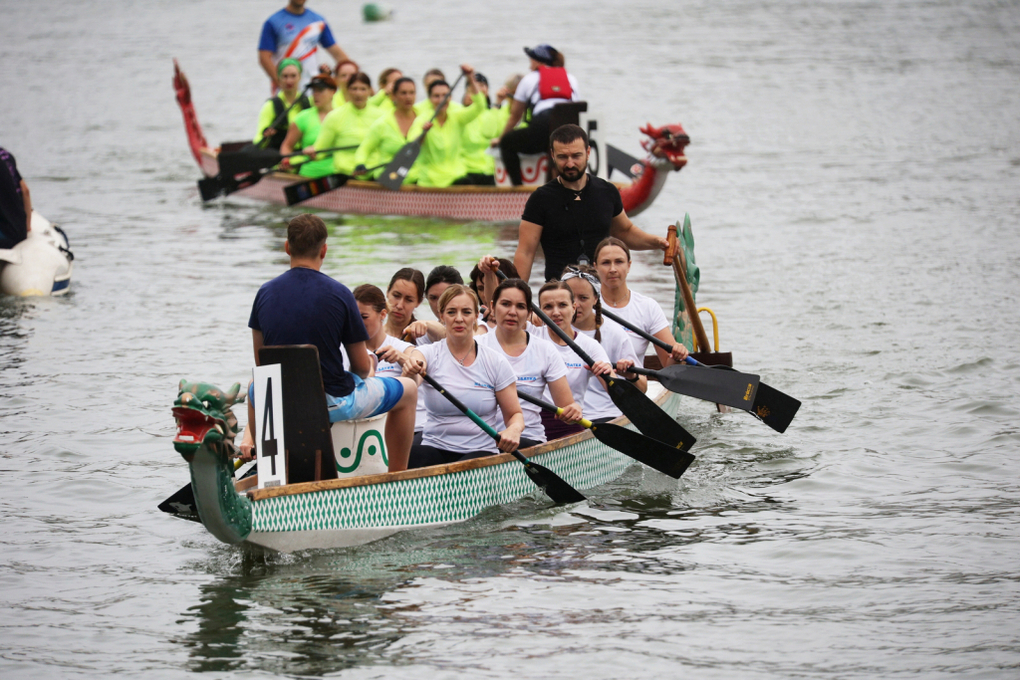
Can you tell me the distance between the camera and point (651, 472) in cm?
775

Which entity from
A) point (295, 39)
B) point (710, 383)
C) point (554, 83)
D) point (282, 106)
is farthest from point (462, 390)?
point (295, 39)

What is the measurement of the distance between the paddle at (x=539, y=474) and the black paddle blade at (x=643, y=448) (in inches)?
13.1

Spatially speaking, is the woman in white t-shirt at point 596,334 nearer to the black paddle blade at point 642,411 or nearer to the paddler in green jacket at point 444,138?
the black paddle blade at point 642,411

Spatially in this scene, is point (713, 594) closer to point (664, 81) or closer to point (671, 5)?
point (664, 81)

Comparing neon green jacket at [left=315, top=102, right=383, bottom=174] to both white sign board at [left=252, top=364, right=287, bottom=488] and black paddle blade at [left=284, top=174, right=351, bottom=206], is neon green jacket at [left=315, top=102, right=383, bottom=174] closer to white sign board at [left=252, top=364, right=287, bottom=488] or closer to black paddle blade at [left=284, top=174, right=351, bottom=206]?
black paddle blade at [left=284, top=174, right=351, bottom=206]

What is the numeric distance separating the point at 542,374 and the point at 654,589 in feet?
4.74

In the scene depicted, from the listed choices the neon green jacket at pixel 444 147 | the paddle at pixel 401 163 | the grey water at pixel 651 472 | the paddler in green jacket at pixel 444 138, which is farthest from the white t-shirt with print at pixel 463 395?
the neon green jacket at pixel 444 147

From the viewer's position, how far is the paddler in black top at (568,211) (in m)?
7.64

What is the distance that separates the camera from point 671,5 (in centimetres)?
5200

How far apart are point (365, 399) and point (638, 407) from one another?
185 cm

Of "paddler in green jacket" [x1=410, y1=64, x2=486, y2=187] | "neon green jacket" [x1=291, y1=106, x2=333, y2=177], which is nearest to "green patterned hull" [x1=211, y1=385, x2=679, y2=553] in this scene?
"paddler in green jacket" [x1=410, y1=64, x2=486, y2=187]

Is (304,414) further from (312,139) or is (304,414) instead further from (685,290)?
(312,139)

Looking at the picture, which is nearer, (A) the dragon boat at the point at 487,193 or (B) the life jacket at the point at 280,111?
(A) the dragon boat at the point at 487,193

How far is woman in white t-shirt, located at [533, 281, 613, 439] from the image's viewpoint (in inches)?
Result: 279
